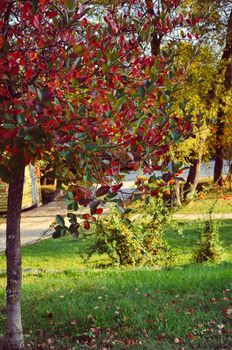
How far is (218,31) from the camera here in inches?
672

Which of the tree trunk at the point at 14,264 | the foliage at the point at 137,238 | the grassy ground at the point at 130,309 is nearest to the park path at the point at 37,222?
the foliage at the point at 137,238

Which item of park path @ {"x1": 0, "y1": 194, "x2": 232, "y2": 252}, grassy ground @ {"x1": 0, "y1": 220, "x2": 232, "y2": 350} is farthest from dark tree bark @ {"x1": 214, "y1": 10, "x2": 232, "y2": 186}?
grassy ground @ {"x1": 0, "y1": 220, "x2": 232, "y2": 350}

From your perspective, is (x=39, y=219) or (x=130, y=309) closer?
(x=130, y=309)

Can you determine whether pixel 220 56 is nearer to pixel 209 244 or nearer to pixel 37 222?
pixel 37 222

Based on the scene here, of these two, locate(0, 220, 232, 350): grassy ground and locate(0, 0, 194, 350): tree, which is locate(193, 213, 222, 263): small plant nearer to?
locate(0, 220, 232, 350): grassy ground

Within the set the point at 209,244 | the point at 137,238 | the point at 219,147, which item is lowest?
the point at 209,244

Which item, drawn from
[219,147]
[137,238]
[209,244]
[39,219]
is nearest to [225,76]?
[219,147]

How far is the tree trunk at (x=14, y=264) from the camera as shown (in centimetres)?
384

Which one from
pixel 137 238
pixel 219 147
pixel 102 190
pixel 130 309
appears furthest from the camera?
pixel 219 147

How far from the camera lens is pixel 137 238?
7.12m

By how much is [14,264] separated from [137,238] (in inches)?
132

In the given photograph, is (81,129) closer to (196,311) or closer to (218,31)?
(196,311)

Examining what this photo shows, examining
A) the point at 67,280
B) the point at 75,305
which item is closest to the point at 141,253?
the point at 67,280

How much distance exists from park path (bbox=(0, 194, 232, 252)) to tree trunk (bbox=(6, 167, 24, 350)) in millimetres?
5657
